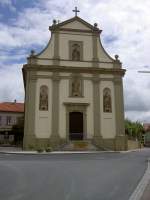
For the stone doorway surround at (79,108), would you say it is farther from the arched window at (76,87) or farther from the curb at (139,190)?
the curb at (139,190)

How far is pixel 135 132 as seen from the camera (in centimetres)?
9162

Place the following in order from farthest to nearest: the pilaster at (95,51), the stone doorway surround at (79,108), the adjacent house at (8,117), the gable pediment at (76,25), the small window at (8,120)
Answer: the small window at (8,120) → the adjacent house at (8,117) → the gable pediment at (76,25) → the pilaster at (95,51) → the stone doorway surround at (79,108)

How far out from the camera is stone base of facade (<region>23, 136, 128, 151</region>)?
37.6 metres

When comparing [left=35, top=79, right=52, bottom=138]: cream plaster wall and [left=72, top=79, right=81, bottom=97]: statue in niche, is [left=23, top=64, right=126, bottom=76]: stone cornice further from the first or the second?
[left=35, top=79, right=52, bottom=138]: cream plaster wall

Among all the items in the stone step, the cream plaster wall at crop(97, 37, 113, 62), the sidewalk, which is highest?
the cream plaster wall at crop(97, 37, 113, 62)

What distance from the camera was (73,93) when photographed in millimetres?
40281

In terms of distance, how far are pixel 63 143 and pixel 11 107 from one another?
1767 inches

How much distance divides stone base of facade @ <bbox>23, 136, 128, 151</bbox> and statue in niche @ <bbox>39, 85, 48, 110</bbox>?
3.38m

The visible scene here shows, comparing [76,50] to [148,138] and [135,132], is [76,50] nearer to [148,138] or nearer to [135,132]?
[135,132]

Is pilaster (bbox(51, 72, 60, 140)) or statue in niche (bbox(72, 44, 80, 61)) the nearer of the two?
pilaster (bbox(51, 72, 60, 140))

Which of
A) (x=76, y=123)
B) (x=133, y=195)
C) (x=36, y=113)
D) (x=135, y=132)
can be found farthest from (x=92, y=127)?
(x=135, y=132)

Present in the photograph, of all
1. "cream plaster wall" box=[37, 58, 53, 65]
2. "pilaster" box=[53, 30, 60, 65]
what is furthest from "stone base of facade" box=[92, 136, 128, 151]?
"cream plaster wall" box=[37, 58, 53, 65]

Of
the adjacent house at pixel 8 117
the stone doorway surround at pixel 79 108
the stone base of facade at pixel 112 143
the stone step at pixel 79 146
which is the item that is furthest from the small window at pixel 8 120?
the stone step at pixel 79 146

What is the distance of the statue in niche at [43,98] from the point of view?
128ft
